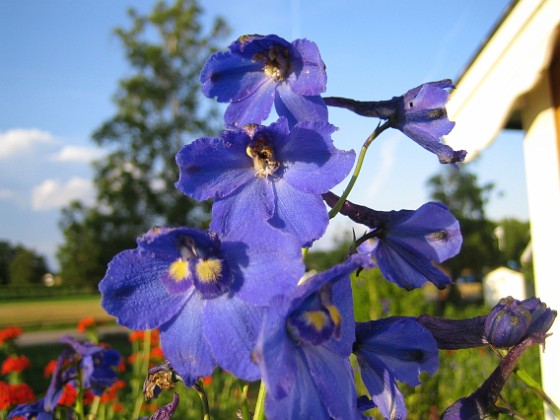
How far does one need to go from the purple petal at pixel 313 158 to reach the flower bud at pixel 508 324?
31cm

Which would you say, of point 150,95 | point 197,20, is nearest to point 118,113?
point 150,95

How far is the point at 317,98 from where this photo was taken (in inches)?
33.2

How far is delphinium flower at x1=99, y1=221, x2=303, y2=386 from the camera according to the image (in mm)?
657

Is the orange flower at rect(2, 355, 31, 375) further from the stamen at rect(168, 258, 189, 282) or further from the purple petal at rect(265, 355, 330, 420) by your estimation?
the purple petal at rect(265, 355, 330, 420)

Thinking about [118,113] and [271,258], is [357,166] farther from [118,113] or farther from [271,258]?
[118,113]

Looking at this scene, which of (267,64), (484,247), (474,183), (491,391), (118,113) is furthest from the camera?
(474,183)

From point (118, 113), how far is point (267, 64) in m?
21.9

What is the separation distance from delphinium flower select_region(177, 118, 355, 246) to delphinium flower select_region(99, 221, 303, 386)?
5 centimetres

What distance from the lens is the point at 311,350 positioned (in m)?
0.66

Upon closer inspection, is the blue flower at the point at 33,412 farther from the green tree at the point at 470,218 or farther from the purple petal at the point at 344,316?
the green tree at the point at 470,218

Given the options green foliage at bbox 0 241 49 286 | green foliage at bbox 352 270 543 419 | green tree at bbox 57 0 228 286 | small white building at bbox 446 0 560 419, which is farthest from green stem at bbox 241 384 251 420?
green foliage at bbox 0 241 49 286

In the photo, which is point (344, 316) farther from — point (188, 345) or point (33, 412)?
point (33, 412)

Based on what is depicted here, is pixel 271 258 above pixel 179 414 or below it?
above

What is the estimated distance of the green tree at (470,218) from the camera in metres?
23.8
